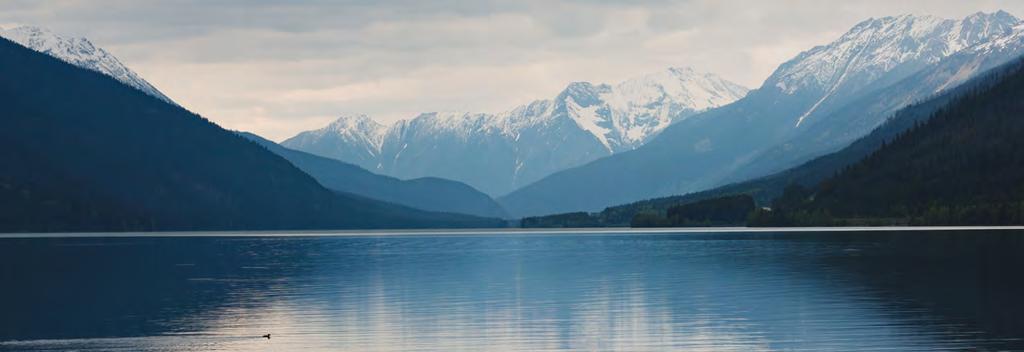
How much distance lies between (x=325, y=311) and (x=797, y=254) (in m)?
95.1

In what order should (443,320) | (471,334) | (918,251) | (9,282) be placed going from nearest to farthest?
(471,334) → (443,320) → (9,282) → (918,251)

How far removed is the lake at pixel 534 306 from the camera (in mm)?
84500

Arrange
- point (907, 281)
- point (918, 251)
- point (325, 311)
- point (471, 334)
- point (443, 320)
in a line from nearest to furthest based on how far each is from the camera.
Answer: point (471, 334) < point (443, 320) < point (325, 311) < point (907, 281) < point (918, 251)

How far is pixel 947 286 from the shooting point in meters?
118

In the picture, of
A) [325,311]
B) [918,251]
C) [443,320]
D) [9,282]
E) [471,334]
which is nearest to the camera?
[471,334]

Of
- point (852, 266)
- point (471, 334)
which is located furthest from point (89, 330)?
point (852, 266)

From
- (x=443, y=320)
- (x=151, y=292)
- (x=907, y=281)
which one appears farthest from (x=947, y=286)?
(x=151, y=292)

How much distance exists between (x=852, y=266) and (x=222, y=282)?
67.3 metres

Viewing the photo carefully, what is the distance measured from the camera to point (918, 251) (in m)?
184

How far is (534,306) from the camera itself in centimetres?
10806

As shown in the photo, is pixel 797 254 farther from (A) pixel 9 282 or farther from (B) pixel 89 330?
(B) pixel 89 330

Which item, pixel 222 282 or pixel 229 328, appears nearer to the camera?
pixel 229 328

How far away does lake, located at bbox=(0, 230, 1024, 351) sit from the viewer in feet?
277

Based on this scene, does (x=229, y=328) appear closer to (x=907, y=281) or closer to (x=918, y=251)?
(x=907, y=281)
